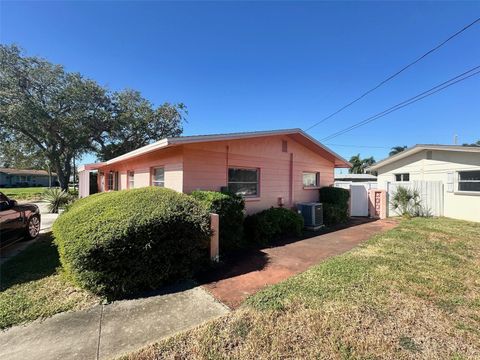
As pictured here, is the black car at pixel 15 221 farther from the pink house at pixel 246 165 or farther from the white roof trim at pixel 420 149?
the white roof trim at pixel 420 149

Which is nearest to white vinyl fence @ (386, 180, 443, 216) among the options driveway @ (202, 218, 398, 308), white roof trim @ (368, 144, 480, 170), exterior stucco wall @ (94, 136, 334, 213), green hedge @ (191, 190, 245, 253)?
white roof trim @ (368, 144, 480, 170)

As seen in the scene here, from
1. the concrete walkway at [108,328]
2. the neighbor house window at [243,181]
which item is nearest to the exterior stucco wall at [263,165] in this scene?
the neighbor house window at [243,181]

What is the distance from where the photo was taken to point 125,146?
25.7m

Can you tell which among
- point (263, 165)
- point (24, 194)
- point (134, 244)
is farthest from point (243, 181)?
point (24, 194)

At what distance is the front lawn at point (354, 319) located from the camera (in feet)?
8.85

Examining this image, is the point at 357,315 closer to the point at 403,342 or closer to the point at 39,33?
the point at 403,342

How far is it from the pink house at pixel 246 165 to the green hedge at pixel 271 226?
3.02ft

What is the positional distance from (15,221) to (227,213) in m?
5.83

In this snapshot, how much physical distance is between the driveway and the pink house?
2375 mm

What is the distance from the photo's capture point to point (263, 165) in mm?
9148

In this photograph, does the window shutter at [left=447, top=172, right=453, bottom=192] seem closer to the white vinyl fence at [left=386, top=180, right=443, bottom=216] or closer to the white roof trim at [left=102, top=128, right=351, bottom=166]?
the white vinyl fence at [left=386, top=180, right=443, bottom=216]

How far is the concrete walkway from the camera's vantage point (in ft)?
8.91

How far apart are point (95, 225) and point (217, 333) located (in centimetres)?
274

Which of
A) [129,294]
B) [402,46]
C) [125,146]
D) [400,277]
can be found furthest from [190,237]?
[125,146]
